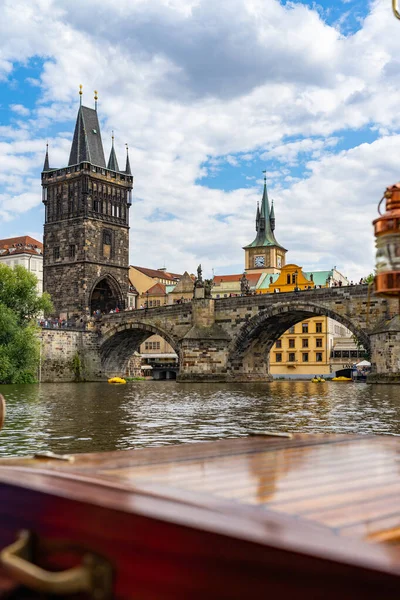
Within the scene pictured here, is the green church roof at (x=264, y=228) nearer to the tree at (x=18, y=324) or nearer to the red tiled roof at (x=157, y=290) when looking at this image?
the red tiled roof at (x=157, y=290)

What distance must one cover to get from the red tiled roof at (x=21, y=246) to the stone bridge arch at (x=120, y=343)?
23.9 m

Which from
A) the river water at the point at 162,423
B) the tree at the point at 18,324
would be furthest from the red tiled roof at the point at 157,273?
the river water at the point at 162,423

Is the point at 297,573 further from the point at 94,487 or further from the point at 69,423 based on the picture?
the point at 69,423

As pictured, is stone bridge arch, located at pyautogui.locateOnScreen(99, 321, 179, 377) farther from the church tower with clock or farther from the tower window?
the church tower with clock

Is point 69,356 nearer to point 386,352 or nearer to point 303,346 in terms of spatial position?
point 303,346

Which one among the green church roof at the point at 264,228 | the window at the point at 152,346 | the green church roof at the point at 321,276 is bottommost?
the window at the point at 152,346

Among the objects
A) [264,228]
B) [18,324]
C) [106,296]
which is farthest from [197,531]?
[264,228]

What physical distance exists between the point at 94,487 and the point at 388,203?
1.47 meters

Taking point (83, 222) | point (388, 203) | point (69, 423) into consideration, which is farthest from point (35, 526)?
point (83, 222)

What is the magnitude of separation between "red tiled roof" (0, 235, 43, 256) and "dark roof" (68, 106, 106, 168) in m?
17.4

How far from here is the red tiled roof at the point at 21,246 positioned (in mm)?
75312

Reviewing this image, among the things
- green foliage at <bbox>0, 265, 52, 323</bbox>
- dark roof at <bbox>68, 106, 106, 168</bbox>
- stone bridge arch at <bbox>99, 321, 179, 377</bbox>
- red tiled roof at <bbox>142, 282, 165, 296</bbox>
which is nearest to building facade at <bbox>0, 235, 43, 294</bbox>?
red tiled roof at <bbox>142, 282, 165, 296</bbox>

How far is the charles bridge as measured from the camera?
115ft

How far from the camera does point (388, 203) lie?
2.72 meters
